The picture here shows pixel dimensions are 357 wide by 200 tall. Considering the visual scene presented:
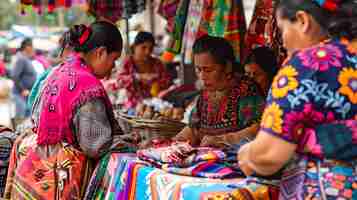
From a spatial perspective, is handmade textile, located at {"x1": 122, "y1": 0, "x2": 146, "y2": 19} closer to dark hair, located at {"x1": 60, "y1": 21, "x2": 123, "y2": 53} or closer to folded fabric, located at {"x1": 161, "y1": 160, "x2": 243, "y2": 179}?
dark hair, located at {"x1": 60, "y1": 21, "x2": 123, "y2": 53}

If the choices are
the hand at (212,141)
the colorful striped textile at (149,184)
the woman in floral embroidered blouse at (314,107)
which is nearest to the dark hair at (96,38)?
the colorful striped textile at (149,184)

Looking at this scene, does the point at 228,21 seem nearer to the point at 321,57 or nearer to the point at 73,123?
the point at 73,123

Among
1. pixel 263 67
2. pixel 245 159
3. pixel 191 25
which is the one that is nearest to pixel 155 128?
pixel 263 67

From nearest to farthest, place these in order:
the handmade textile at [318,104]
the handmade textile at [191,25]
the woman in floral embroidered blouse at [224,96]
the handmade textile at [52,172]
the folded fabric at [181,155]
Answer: the handmade textile at [318,104], the folded fabric at [181,155], the handmade textile at [52,172], the woman in floral embroidered blouse at [224,96], the handmade textile at [191,25]

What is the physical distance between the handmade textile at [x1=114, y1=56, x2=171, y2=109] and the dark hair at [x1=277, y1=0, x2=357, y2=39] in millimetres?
4698

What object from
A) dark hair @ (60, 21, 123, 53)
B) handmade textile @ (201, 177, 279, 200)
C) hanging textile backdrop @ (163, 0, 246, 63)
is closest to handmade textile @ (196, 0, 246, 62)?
hanging textile backdrop @ (163, 0, 246, 63)

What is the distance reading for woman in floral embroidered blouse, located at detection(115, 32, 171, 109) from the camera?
6.88 metres

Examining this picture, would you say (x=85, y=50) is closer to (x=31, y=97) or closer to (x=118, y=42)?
(x=118, y=42)

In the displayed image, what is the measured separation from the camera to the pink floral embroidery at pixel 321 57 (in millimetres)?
2145

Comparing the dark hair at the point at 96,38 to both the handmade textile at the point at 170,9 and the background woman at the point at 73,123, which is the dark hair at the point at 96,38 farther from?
the handmade textile at the point at 170,9

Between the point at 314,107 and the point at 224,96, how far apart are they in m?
1.55

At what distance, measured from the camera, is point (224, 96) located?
12.1 feet

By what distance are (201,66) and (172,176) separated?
0.99 meters

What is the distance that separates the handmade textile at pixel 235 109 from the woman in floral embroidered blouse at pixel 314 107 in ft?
4.28
